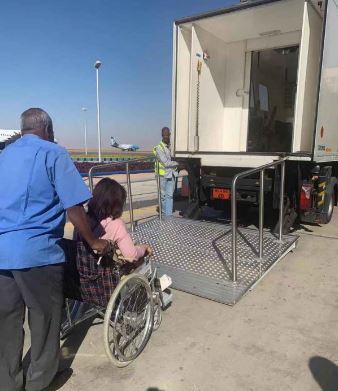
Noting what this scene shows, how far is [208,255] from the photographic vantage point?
434 cm

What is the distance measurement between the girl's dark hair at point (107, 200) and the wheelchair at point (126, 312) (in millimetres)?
321

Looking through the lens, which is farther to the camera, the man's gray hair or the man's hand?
the man's hand

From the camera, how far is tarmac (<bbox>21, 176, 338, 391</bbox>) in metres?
2.36

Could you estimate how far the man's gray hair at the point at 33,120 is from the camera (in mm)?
2141

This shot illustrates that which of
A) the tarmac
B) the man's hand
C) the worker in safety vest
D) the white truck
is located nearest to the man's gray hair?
the man's hand

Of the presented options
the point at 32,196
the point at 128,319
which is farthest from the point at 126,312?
the point at 32,196

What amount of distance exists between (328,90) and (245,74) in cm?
196

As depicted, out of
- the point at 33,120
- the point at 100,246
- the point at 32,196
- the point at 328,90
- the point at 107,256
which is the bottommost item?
the point at 107,256

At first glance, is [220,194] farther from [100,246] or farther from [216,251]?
[100,246]

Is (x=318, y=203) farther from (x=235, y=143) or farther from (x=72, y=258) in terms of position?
(x=72, y=258)

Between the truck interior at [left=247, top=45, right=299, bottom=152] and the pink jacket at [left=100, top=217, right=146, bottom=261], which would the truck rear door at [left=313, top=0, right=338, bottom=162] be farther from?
the pink jacket at [left=100, top=217, right=146, bottom=261]

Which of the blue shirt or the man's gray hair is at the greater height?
the man's gray hair

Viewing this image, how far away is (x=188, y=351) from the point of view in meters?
2.70

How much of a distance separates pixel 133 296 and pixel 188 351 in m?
0.60
